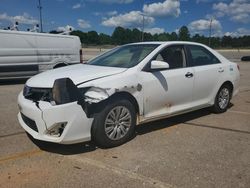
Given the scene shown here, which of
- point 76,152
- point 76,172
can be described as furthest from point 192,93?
point 76,172

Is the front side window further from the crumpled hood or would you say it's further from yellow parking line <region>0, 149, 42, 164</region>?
yellow parking line <region>0, 149, 42, 164</region>

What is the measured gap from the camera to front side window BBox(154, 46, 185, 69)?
5738 millimetres

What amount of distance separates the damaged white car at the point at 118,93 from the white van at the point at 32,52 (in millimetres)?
6337

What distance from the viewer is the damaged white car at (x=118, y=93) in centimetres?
432

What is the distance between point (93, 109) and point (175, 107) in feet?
6.17

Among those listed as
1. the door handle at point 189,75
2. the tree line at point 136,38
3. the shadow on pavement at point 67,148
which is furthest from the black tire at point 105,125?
the tree line at point 136,38

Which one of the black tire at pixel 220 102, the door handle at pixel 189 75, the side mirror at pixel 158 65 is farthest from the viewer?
the black tire at pixel 220 102

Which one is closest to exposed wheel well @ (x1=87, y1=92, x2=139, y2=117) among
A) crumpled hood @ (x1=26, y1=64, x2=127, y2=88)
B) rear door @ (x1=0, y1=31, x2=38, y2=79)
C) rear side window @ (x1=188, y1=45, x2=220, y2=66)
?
crumpled hood @ (x1=26, y1=64, x2=127, y2=88)

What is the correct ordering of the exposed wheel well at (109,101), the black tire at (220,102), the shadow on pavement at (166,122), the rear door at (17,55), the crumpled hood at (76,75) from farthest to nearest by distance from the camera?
the rear door at (17,55) → the black tire at (220,102) → the shadow on pavement at (166,122) → the crumpled hood at (76,75) → the exposed wheel well at (109,101)

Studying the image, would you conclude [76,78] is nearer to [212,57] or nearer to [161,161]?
[161,161]

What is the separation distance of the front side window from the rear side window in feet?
0.82

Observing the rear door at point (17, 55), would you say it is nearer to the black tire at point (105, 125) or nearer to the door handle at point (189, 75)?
the door handle at point (189, 75)

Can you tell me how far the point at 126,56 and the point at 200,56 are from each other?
1.64m

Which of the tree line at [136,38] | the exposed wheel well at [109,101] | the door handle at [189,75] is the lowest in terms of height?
the exposed wheel well at [109,101]
